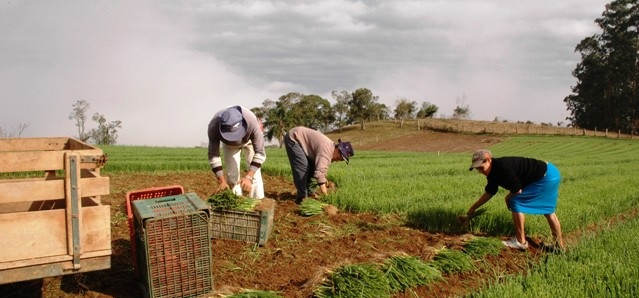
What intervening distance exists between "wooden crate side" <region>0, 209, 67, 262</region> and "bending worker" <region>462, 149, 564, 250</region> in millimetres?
4688

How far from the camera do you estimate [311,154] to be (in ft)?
28.5

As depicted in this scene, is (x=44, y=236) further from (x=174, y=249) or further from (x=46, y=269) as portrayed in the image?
(x=174, y=249)

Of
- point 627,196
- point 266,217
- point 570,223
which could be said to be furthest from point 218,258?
A: point 627,196

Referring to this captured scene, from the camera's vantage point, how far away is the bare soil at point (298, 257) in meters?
4.68

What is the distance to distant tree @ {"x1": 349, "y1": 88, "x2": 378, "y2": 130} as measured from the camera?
3063 inches

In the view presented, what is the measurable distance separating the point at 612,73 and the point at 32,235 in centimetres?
7505

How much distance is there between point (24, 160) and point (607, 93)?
75.6 meters

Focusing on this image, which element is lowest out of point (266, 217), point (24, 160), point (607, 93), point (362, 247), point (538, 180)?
point (362, 247)

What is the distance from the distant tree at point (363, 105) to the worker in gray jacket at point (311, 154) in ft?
225

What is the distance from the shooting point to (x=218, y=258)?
547 cm

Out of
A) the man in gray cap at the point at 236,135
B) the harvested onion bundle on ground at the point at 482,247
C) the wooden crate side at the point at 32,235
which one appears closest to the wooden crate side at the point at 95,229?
the wooden crate side at the point at 32,235

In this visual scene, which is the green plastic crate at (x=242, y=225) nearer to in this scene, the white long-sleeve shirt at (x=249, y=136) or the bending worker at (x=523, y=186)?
the white long-sleeve shirt at (x=249, y=136)

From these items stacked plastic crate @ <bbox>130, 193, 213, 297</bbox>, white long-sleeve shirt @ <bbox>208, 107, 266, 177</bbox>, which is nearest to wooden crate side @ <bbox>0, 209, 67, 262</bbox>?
stacked plastic crate @ <bbox>130, 193, 213, 297</bbox>

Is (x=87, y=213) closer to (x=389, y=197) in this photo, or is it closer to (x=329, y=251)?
(x=329, y=251)
